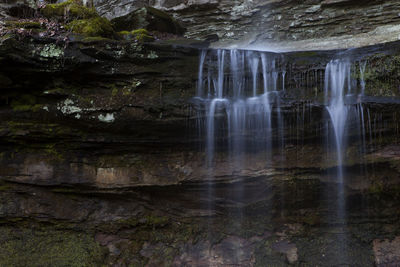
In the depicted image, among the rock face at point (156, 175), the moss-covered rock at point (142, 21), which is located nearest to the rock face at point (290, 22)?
the moss-covered rock at point (142, 21)

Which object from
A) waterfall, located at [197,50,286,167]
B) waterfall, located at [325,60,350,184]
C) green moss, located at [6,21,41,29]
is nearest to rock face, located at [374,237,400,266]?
waterfall, located at [325,60,350,184]

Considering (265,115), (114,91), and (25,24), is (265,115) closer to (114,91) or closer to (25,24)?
(114,91)

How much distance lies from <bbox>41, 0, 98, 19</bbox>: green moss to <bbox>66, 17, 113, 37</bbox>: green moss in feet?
1.86

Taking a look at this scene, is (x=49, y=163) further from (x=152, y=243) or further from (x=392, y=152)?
(x=392, y=152)

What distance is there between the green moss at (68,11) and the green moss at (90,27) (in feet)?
1.86

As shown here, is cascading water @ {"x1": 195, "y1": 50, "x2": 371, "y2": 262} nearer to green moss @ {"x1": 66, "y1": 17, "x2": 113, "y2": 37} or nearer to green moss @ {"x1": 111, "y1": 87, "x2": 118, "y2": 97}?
green moss @ {"x1": 111, "y1": 87, "x2": 118, "y2": 97}

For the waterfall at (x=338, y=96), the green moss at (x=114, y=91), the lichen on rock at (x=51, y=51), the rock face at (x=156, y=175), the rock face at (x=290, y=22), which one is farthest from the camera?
the rock face at (x=290, y=22)

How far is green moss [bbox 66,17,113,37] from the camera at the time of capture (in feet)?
20.0

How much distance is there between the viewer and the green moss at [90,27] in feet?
20.0

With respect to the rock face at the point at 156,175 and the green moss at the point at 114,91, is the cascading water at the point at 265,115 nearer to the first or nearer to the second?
the rock face at the point at 156,175

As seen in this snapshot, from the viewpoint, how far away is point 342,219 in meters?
5.77

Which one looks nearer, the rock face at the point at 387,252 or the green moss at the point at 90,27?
the rock face at the point at 387,252

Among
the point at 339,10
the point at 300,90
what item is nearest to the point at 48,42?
the point at 300,90

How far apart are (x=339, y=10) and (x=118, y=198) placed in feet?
28.7
